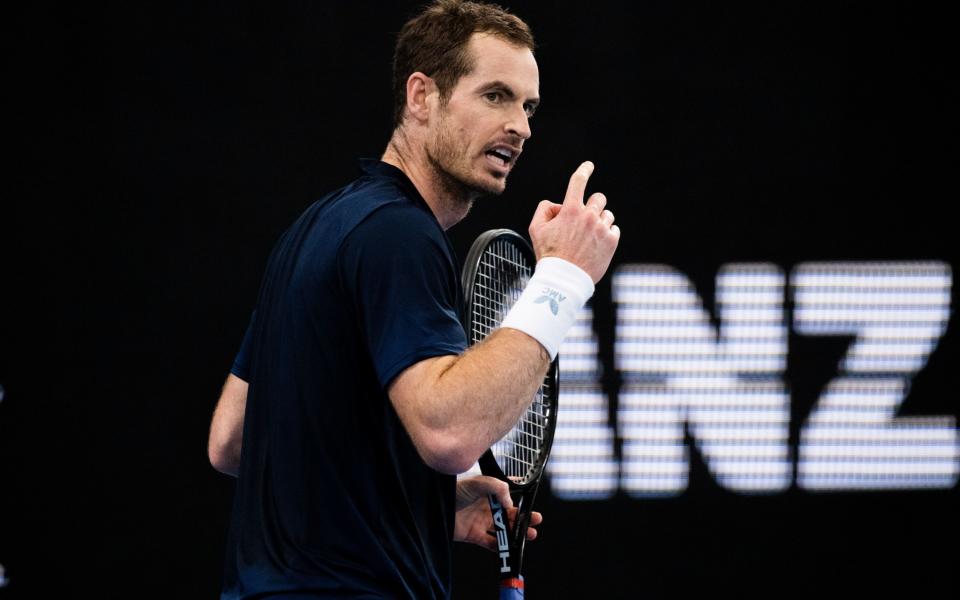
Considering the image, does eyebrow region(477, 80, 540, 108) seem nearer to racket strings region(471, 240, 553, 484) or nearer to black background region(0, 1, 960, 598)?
racket strings region(471, 240, 553, 484)

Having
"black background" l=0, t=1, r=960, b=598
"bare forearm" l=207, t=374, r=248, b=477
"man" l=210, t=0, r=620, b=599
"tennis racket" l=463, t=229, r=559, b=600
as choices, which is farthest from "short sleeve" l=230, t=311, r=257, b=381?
"black background" l=0, t=1, r=960, b=598

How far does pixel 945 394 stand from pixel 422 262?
2.63 meters

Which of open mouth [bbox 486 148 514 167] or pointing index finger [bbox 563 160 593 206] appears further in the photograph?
open mouth [bbox 486 148 514 167]

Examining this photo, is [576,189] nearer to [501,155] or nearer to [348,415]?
[501,155]

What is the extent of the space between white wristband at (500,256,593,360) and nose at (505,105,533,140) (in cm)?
22

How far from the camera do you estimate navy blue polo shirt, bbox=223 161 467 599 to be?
5.66ft

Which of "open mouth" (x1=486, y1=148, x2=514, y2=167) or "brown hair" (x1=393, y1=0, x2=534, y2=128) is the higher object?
"brown hair" (x1=393, y1=0, x2=534, y2=128)

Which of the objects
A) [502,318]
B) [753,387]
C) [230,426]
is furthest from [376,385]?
[753,387]

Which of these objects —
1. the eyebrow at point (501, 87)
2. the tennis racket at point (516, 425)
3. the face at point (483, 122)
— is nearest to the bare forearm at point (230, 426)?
the tennis racket at point (516, 425)

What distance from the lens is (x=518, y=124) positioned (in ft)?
6.65

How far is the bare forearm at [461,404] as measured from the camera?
167 centimetres

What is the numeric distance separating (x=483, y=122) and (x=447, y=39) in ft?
0.52

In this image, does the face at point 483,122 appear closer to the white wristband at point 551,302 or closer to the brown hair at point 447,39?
the brown hair at point 447,39

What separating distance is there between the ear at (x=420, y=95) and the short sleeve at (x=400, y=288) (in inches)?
12.0
